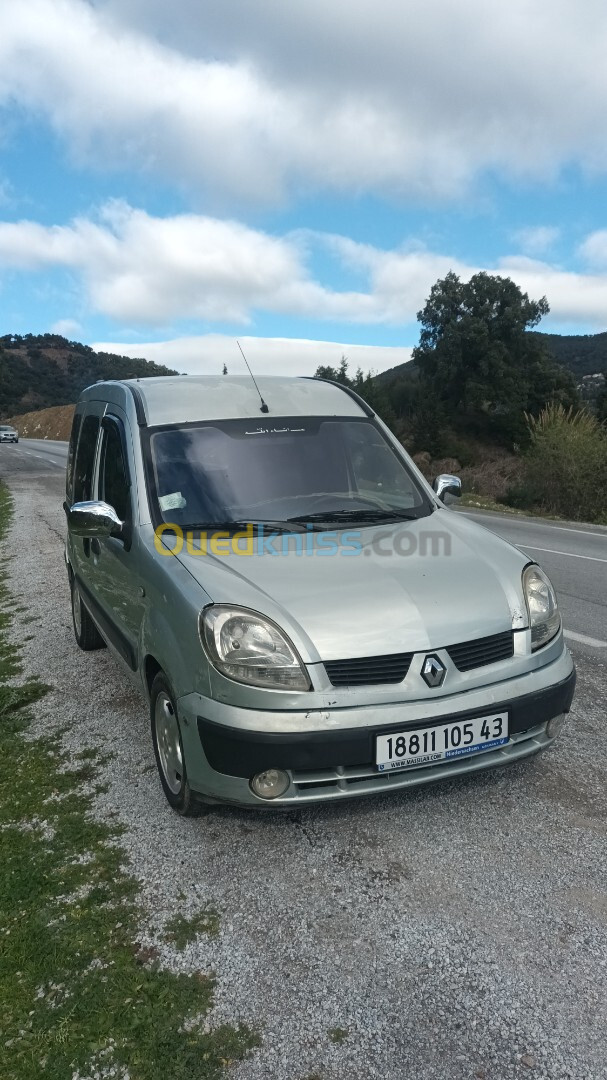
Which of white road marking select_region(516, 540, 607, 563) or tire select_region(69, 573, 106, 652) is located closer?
tire select_region(69, 573, 106, 652)

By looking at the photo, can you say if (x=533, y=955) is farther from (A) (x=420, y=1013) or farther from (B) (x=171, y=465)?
(B) (x=171, y=465)

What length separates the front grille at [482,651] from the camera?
2738mm

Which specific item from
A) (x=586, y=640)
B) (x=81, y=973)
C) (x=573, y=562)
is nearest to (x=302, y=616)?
(x=81, y=973)

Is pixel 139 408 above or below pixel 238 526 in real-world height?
above

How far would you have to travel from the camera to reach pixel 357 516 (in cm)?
360

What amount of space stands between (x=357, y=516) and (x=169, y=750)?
56.0 inches

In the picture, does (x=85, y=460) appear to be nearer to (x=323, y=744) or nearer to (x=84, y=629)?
(x=84, y=629)

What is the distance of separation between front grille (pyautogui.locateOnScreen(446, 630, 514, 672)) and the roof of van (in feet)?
6.04

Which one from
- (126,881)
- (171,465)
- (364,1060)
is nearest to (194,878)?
(126,881)

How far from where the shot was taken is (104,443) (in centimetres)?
438

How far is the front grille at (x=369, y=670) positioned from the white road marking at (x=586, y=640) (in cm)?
347

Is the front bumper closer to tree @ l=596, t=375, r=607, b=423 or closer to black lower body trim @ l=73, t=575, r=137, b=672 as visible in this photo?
black lower body trim @ l=73, t=575, r=137, b=672

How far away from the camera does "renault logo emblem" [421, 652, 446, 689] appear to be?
8.74 ft

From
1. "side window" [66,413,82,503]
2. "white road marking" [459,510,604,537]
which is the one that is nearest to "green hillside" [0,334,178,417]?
"white road marking" [459,510,604,537]
